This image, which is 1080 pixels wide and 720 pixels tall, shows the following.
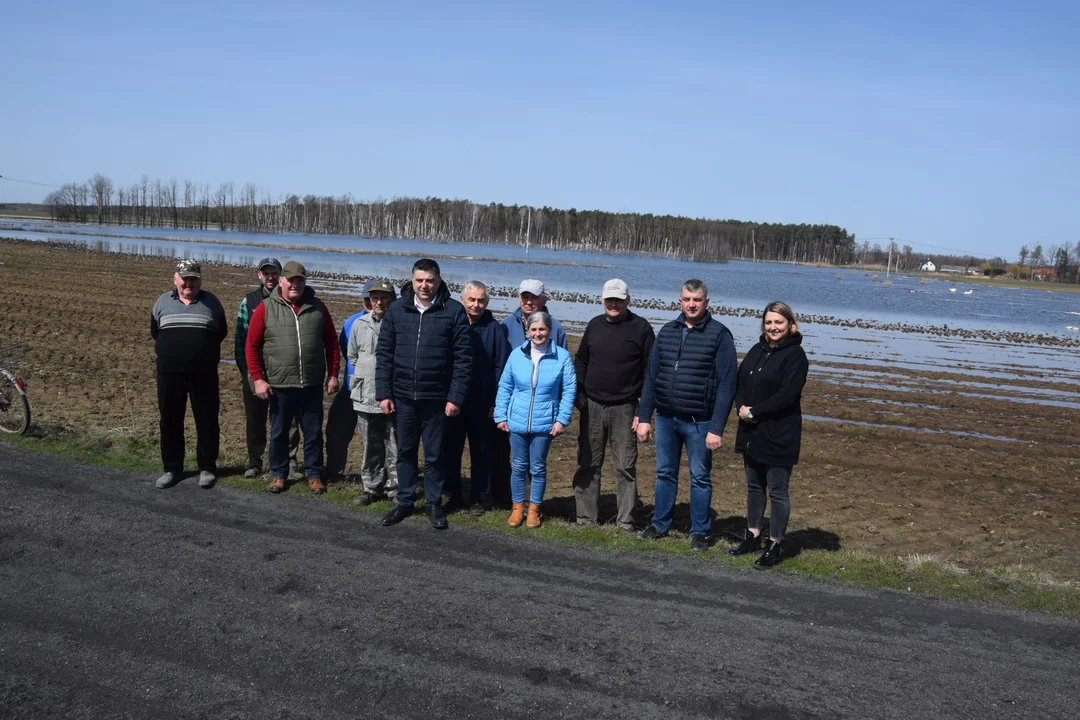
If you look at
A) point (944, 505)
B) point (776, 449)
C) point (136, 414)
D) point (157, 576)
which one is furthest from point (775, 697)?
point (136, 414)

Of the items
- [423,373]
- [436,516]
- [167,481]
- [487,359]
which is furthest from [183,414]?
[487,359]

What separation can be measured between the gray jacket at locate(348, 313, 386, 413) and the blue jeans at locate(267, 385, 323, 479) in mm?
392

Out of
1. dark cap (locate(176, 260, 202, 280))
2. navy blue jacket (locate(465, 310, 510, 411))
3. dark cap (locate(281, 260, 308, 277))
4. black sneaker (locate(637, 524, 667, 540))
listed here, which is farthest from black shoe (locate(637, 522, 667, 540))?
dark cap (locate(176, 260, 202, 280))

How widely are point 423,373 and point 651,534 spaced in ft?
7.93

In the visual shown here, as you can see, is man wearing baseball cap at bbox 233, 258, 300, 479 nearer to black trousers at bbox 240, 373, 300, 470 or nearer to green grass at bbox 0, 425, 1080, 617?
black trousers at bbox 240, 373, 300, 470

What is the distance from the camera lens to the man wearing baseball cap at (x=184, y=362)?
24.6ft

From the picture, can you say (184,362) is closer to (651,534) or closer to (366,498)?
(366,498)

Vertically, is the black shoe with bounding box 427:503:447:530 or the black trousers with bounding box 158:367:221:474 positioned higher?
the black trousers with bounding box 158:367:221:474

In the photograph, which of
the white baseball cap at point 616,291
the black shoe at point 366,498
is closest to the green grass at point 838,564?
the black shoe at point 366,498

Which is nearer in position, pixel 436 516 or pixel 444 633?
pixel 444 633

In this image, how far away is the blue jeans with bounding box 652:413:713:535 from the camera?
691 cm

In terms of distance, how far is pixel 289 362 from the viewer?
7.54m

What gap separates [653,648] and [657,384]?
2.67m

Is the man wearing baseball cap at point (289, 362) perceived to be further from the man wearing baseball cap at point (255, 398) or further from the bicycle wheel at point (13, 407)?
the bicycle wheel at point (13, 407)
